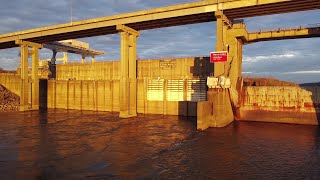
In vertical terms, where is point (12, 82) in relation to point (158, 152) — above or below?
above

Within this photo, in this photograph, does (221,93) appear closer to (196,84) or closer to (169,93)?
(196,84)

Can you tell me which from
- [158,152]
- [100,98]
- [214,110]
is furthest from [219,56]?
[100,98]

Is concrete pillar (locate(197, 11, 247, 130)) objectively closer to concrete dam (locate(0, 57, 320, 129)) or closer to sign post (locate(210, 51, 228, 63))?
concrete dam (locate(0, 57, 320, 129))

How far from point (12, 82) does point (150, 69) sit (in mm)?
32182

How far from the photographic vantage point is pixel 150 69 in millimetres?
47062

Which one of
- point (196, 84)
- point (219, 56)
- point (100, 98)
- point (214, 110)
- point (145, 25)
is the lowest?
point (214, 110)

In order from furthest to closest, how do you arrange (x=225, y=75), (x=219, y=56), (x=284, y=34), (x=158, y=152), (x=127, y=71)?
(x=127, y=71)
(x=284, y=34)
(x=225, y=75)
(x=219, y=56)
(x=158, y=152)

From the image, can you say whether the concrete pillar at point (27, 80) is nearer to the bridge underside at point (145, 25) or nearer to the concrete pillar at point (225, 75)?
the bridge underside at point (145, 25)

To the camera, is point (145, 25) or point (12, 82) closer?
point (145, 25)

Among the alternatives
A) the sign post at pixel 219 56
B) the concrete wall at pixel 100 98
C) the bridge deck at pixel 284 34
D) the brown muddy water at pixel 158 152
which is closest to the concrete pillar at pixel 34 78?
the concrete wall at pixel 100 98

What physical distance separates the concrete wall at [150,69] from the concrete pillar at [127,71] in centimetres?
694

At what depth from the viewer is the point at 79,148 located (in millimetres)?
20906

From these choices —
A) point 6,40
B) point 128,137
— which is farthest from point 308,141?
point 6,40

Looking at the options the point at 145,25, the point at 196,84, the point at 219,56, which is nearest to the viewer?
the point at 219,56
